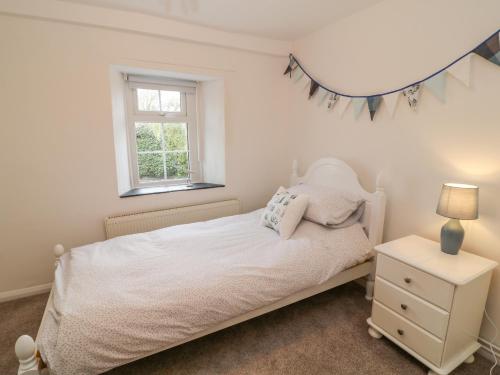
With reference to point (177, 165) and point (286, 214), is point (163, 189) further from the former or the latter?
point (286, 214)

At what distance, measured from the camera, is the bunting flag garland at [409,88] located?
1465mm

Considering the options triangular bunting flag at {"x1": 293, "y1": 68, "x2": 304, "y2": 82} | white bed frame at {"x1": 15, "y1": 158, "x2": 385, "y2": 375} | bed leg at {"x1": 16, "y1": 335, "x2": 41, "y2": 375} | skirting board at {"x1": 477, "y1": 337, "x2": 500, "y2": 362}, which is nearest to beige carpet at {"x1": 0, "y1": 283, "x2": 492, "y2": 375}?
skirting board at {"x1": 477, "y1": 337, "x2": 500, "y2": 362}

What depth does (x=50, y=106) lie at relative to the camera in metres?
2.04

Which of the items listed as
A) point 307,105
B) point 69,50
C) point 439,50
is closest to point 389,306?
point 439,50

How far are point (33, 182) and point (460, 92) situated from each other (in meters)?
3.04

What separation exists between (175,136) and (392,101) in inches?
83.7

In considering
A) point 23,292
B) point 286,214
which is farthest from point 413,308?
point 23,292

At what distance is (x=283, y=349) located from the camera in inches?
65.2

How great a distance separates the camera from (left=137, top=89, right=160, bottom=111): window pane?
2.70 m

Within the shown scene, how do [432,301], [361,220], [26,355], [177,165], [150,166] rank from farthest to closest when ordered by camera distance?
[177,165], [150,166], [361,220], [432,301], [26,355]

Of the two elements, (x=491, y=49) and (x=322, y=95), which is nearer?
(x=491, y=49)

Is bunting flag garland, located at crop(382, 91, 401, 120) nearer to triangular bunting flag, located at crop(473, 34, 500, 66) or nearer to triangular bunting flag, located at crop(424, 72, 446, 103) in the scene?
triangular bunting flag, located at crop(424, 72, 446, 103)

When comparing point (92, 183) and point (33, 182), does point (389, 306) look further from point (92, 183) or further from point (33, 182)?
point (33, 182)

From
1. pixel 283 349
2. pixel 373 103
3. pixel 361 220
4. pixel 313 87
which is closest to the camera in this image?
pixel 283 349
